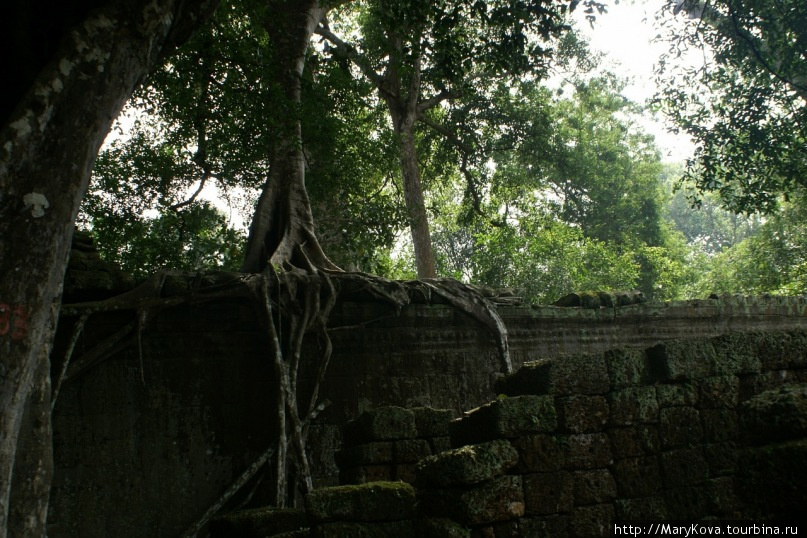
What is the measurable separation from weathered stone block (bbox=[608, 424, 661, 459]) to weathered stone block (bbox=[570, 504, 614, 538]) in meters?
0.31

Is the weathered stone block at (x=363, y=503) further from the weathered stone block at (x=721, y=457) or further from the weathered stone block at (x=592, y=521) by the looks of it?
the weathered stone block at (x=721, y=457)

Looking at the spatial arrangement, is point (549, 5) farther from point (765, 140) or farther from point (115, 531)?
A: point (765, 140)

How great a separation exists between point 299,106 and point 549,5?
9.06 ft

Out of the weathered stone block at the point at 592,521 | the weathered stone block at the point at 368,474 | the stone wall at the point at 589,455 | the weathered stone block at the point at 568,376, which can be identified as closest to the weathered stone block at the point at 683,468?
the stone wall at the point at 589,455

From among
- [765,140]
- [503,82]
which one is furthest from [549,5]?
[503,82]

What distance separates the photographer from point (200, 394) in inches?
229

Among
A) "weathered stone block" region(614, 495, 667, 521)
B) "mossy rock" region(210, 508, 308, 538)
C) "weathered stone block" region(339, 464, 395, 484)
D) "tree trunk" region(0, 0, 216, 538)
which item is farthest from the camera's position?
"weathered stone block" region(339, 464, 395, 484)

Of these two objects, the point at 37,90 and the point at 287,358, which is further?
the point at 287,358

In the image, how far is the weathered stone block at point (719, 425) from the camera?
155 inches

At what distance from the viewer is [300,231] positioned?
7.50 meters

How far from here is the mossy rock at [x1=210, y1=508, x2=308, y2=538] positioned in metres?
4.16

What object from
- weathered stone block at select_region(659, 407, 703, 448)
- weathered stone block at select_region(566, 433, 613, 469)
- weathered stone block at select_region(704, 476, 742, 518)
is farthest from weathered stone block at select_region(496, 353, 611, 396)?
weathered stone block at select_region(704, 476, 742, 518)

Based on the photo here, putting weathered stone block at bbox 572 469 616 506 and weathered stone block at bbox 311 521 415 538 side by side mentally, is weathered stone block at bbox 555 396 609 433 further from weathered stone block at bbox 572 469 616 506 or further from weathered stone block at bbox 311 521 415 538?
weathered stone block at bbox 311 521 415 538

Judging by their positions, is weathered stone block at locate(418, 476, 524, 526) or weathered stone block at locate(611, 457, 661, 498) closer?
weathered stone block at locate(418, 476, 524, 526)
